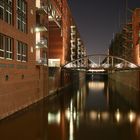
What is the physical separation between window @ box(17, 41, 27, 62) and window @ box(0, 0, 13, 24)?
3113 millimetres

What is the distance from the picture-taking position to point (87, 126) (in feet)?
64.8

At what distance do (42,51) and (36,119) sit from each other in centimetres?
1850

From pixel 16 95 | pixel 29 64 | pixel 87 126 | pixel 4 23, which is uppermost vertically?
pixel 4 23

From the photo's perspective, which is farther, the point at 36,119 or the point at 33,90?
the point at 33,90

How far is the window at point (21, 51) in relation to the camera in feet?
87.1

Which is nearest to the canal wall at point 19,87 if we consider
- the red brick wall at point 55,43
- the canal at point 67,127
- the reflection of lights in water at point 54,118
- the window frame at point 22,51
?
the window frame at point 22,51

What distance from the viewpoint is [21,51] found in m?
27.3

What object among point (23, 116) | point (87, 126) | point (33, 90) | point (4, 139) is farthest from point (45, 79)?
point (4, 139)

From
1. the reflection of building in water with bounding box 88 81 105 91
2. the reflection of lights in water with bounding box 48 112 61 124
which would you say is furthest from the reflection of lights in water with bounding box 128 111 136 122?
the reflection of building in water with bounding box 88 81 105 91

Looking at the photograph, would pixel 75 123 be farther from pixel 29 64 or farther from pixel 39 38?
pixel 39 38

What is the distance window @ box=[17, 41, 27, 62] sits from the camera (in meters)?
26.6

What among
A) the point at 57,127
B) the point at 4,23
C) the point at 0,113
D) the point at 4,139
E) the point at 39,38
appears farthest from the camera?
the point at 39,38

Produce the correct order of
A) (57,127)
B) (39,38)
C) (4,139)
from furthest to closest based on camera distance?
1. (39,38)
2. (57,127)
3. (4,139)

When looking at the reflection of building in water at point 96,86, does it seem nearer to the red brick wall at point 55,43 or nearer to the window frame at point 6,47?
the red brick wall at point 55,43
